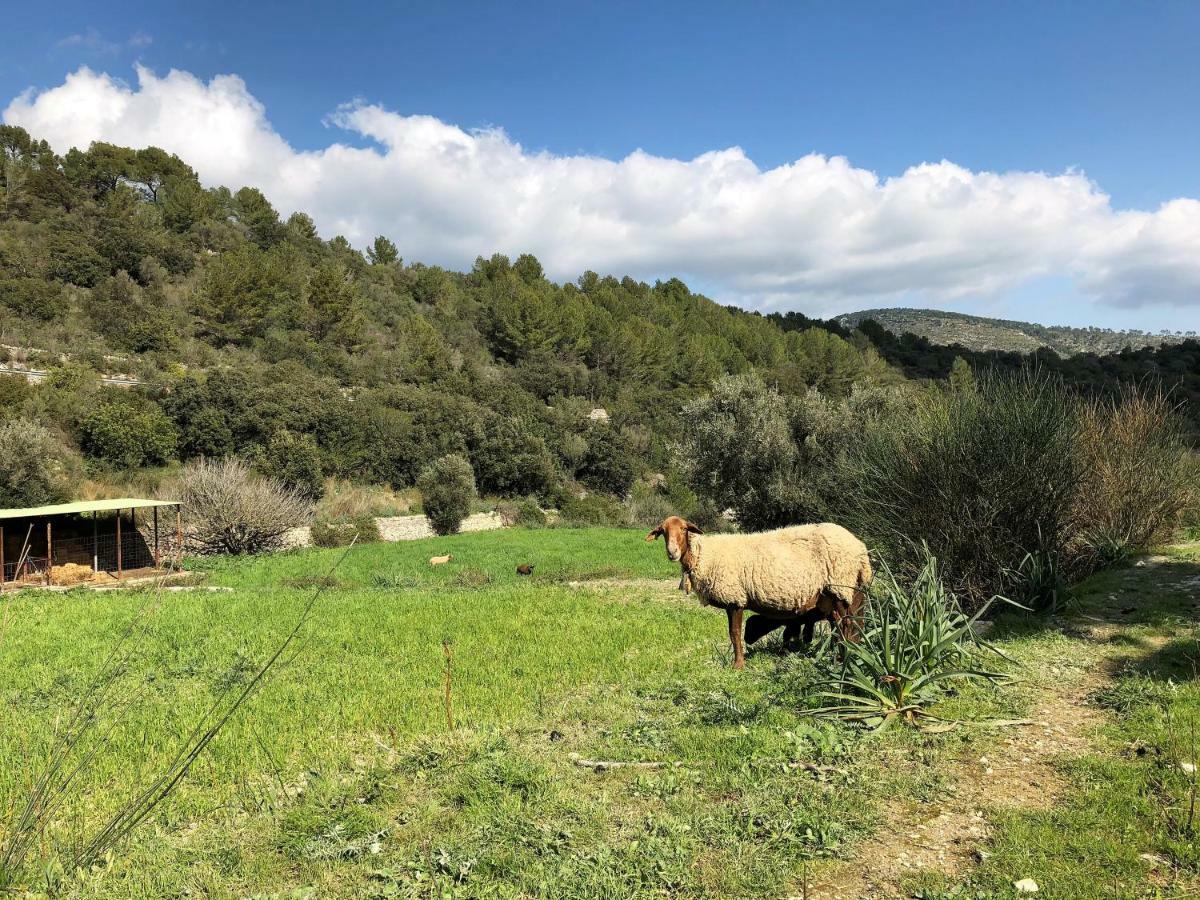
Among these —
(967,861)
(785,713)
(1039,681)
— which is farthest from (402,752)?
(1039,681)

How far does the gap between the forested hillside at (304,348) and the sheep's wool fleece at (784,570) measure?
35.9m

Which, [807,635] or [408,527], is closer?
[807,635]

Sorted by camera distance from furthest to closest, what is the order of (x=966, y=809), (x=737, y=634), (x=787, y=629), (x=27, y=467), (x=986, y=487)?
(x=27, y=467) → (x=986, y=487) → (x=787, y=629) → (x=737, y=634) → (x=966, y=809)

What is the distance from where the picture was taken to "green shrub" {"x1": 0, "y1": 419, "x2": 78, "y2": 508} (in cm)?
2791

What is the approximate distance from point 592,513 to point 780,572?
3688 cm

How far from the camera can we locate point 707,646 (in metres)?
9.76

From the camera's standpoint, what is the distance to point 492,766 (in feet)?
17.2

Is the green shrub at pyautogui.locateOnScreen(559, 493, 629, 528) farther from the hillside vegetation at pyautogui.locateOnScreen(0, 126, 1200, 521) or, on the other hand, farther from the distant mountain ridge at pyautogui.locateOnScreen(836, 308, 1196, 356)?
the distant mountain ridge at pyautogui.locateOnScreen(836, 308, 1196, 356)

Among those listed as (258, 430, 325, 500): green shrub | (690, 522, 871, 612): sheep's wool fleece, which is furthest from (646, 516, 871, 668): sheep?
(258, 430, 325, 500): green shrub

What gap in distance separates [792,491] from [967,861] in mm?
25081

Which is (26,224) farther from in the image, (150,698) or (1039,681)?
(1039,681)

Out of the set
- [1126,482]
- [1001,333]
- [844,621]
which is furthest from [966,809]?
[1001,333]

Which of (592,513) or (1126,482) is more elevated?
(1126,482)

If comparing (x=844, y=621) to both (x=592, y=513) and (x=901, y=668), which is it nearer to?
(x=901, y=668)
